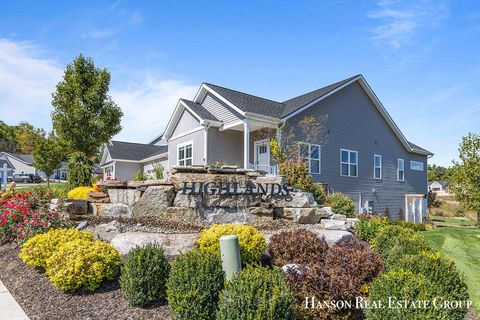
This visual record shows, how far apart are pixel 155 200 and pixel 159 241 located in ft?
6.96

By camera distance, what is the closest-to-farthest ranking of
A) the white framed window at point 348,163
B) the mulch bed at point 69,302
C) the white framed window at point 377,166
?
the mulch bed at point 69,302
the white framed window at point 348,163
the white framed window at point 377,166

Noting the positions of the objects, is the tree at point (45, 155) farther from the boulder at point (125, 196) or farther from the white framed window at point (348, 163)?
the white framed window at point (348, 163)

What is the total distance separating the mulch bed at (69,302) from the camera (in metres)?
3.76

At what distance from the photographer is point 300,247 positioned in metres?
4.97

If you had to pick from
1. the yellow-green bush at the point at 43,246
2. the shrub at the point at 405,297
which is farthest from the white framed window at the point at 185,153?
the shrub at the point at 405,297

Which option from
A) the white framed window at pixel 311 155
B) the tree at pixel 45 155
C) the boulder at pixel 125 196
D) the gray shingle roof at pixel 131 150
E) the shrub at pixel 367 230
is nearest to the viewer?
the shrub at pixel 367 230

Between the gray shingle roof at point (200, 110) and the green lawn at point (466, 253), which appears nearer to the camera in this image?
the green lawn at point (466, 253)

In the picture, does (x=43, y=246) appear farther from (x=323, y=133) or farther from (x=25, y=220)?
(x=323, y=133)

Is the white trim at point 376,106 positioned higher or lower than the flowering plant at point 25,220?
higher

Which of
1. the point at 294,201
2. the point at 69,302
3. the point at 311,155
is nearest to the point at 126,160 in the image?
the point at 311,155

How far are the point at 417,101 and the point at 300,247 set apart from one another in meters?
8.38

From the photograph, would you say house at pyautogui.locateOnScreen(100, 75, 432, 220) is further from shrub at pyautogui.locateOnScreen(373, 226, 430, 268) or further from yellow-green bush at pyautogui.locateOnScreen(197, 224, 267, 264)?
yellow-green bush at pyautogui.locateOnScreen(197, 224, 267, 264)

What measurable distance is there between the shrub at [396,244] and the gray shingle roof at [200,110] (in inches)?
389

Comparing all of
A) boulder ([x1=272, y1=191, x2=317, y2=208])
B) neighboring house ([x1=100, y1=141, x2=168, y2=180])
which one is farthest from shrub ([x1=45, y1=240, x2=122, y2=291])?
neighboring house ([x1=100, y1=141, x2=168, y2=180])
